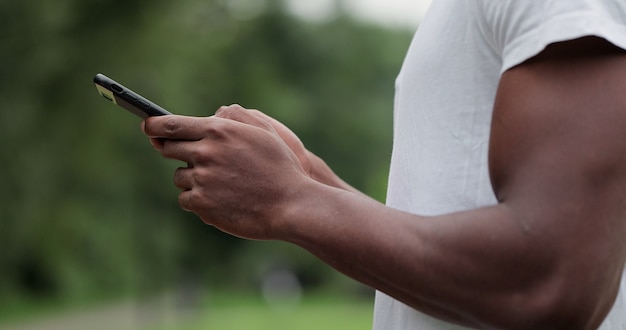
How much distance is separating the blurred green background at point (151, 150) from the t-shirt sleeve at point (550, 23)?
18.4 meters

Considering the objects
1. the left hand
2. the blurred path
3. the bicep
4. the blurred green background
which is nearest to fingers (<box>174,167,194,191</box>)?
the left hand

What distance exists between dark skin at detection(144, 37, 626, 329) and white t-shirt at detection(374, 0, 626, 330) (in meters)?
0.09

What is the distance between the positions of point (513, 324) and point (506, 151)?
0.89ft

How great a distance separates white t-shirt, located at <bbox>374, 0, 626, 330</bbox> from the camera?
164cm

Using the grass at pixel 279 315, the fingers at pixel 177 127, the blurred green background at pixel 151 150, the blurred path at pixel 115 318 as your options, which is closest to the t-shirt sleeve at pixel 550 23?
the fingers at pixel 177 127

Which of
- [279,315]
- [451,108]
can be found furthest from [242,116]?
[279,315]

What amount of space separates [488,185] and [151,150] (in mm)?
37492

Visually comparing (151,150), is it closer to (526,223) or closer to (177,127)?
(177,127)

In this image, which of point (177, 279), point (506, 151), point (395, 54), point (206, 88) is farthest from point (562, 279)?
point (395, 54)

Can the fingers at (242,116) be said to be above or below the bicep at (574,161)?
above

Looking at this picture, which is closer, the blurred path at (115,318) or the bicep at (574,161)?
the bicep at (574,161)

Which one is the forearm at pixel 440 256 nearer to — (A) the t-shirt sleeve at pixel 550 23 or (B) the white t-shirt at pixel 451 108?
(B) the white t-shirt at pixel 451 108

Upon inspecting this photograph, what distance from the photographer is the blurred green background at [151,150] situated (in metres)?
22.9

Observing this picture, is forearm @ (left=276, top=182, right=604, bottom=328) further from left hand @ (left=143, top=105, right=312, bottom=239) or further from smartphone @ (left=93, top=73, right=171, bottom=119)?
smartphone @ (left=93, top=73, right=171, bottom=119)
